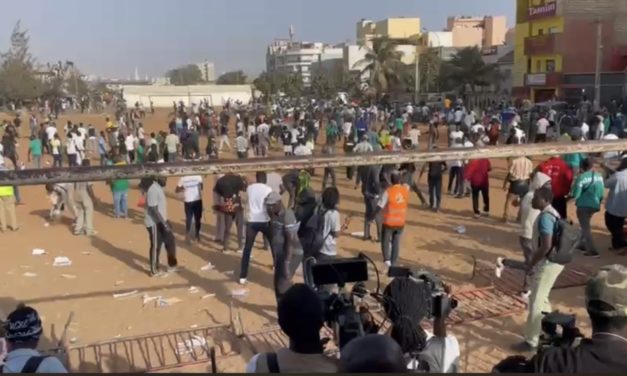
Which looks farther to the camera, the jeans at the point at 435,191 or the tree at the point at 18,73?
the tree at the point at 18,73

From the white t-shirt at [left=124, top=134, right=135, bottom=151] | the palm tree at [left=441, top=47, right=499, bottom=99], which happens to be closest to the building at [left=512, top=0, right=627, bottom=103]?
the palm tree at [left=441, top=47, right=499, bottom=99]

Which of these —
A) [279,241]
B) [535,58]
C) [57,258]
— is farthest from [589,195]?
[535,58]

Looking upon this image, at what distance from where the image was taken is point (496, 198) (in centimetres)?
1327

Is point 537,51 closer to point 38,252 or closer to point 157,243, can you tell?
point 38,252

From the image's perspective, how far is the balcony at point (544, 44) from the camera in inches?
1339

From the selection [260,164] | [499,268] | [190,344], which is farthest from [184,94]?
[260,164]

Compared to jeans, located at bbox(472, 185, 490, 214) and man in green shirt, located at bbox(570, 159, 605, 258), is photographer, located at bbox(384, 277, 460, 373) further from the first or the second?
jeans, located at bbox(472, 185, 490, 214)

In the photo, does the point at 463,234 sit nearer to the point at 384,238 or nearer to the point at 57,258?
the point at 384,238

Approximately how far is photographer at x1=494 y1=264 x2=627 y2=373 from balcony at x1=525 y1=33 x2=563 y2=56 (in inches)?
1349

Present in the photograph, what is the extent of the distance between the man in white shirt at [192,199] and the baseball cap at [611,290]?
7361 millimetres

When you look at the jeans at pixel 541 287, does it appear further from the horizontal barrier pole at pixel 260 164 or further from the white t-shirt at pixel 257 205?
the white t-shirt at pixel 257 205

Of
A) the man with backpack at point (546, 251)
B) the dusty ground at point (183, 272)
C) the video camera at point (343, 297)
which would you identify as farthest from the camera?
the dusty ground at point (183, 272)

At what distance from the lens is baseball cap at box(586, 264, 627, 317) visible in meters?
2.62

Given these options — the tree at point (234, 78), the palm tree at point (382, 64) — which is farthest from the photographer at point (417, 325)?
the tree at point (234, 78)
